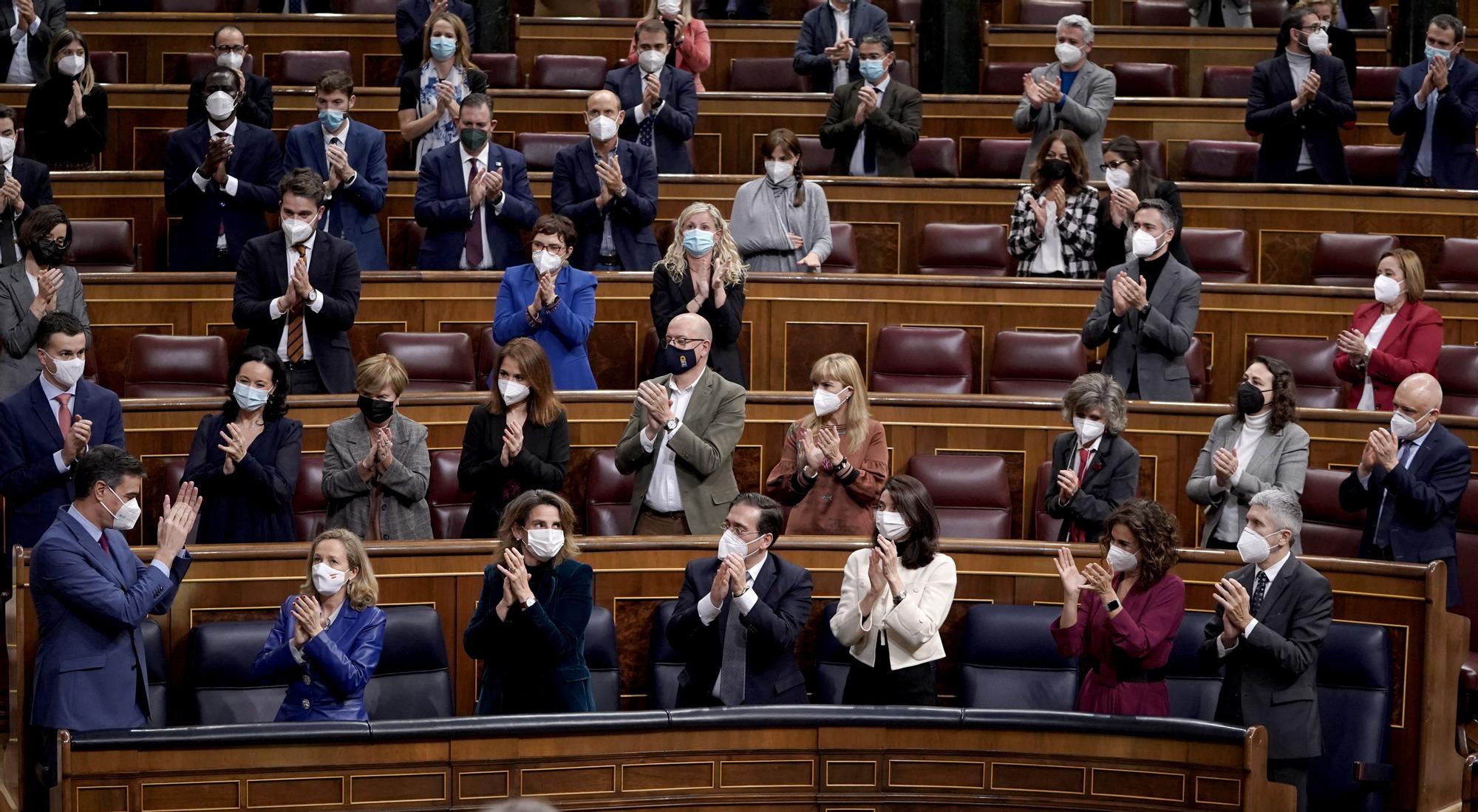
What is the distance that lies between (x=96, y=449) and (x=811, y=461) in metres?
2.01

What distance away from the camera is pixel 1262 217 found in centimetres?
803

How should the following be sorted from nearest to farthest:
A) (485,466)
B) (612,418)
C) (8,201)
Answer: (485,466) → (612,418) → (8,201)

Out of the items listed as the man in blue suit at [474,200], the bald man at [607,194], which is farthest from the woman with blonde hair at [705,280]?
the man in blue suit at [474,200]

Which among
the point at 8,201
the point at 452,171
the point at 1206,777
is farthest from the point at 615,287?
the point at 1206,777

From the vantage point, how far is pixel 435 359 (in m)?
6.72

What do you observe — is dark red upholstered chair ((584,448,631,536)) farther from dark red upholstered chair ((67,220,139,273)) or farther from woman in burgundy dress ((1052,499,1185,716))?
dark red upholstered chair ((67,220,139,273))

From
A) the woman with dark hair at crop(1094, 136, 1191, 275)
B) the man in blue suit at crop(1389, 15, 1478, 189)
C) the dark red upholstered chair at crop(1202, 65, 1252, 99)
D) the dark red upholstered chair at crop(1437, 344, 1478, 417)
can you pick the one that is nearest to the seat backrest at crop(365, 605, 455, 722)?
the woman with dark hair at crop(1094, 136, 1191, 275)

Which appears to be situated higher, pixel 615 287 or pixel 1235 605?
pixel 615 287

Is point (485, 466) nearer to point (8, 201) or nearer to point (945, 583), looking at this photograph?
point (945, 583)

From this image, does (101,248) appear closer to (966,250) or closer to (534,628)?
(966,250)

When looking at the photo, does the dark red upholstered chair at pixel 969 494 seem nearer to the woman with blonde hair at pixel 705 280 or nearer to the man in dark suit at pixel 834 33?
the woman with blonde hair at pixel 705 280

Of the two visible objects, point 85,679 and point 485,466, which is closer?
point 85,679

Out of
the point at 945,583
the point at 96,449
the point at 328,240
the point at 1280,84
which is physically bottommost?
the point at 945,583

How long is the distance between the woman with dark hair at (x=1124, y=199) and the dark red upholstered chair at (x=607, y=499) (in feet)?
6.68
